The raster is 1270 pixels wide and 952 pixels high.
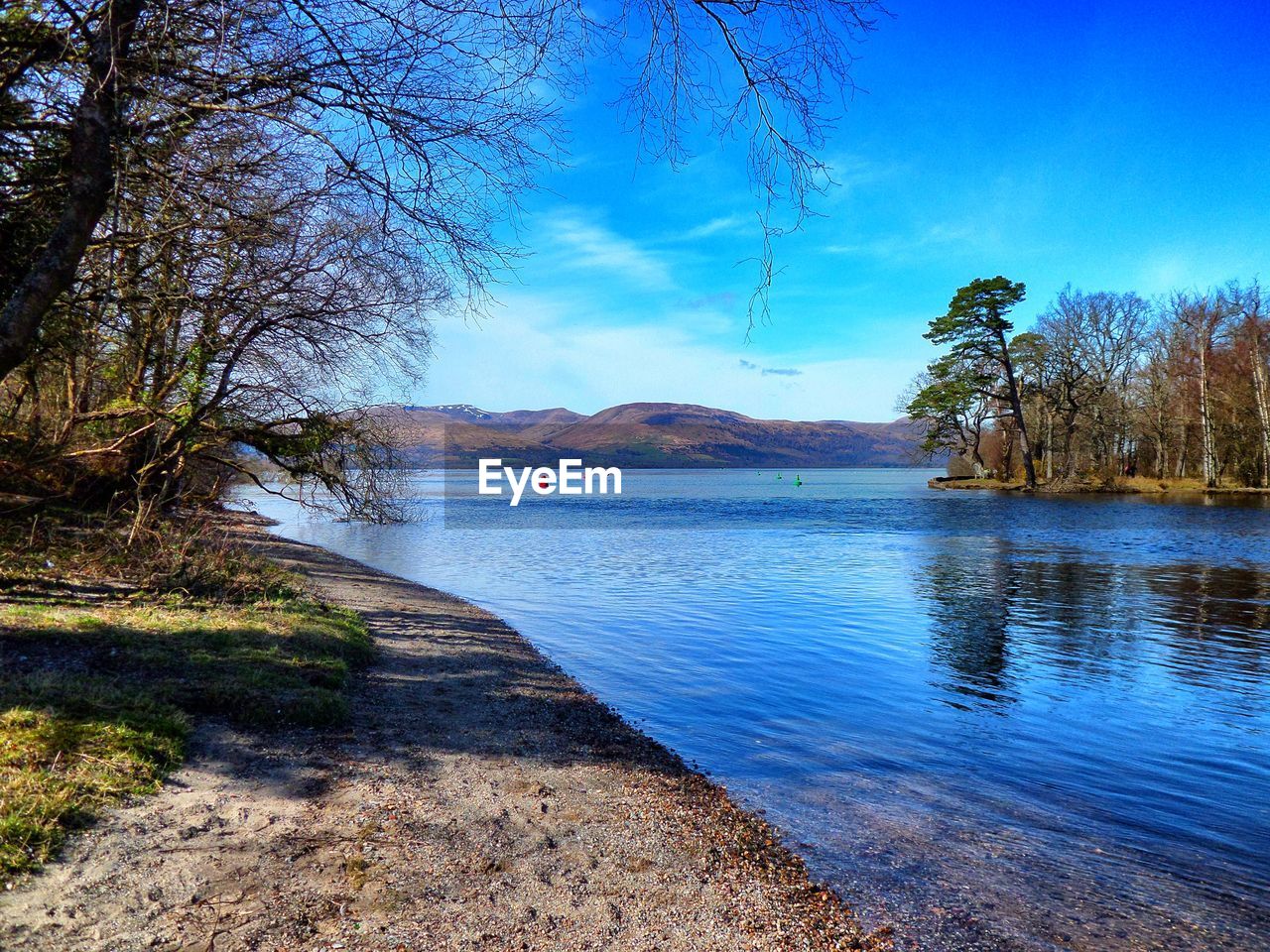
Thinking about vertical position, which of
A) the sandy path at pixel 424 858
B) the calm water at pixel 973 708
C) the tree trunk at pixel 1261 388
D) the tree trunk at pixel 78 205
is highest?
the tree trunk at pixel 1261 388

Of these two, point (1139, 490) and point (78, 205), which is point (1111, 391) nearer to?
point (1139, 490)

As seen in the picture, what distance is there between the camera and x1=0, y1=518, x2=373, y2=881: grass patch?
172 inches

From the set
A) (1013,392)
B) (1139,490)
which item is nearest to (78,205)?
(1013,392)

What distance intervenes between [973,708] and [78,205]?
10565mm

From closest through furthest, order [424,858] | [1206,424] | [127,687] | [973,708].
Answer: [424,858]
[127,687]
[973,708]
[1206,424]

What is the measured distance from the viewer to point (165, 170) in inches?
218

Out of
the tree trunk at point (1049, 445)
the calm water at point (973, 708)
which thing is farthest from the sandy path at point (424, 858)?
the tree trunk at point (1049, 445)

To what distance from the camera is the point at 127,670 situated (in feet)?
21.0

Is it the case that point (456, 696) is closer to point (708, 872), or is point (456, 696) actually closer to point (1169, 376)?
point (708, 872)

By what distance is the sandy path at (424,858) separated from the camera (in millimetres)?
3719

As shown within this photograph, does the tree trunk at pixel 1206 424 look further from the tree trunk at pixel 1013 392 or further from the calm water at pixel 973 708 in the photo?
the calm water at pixel 973 708

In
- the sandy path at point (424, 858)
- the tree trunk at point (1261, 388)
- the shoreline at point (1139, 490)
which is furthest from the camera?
the shoreline at point (1139, 490)

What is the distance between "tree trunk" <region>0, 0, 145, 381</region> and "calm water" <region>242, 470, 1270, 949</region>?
20.5 ft

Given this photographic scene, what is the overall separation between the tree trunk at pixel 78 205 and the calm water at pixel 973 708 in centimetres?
625
